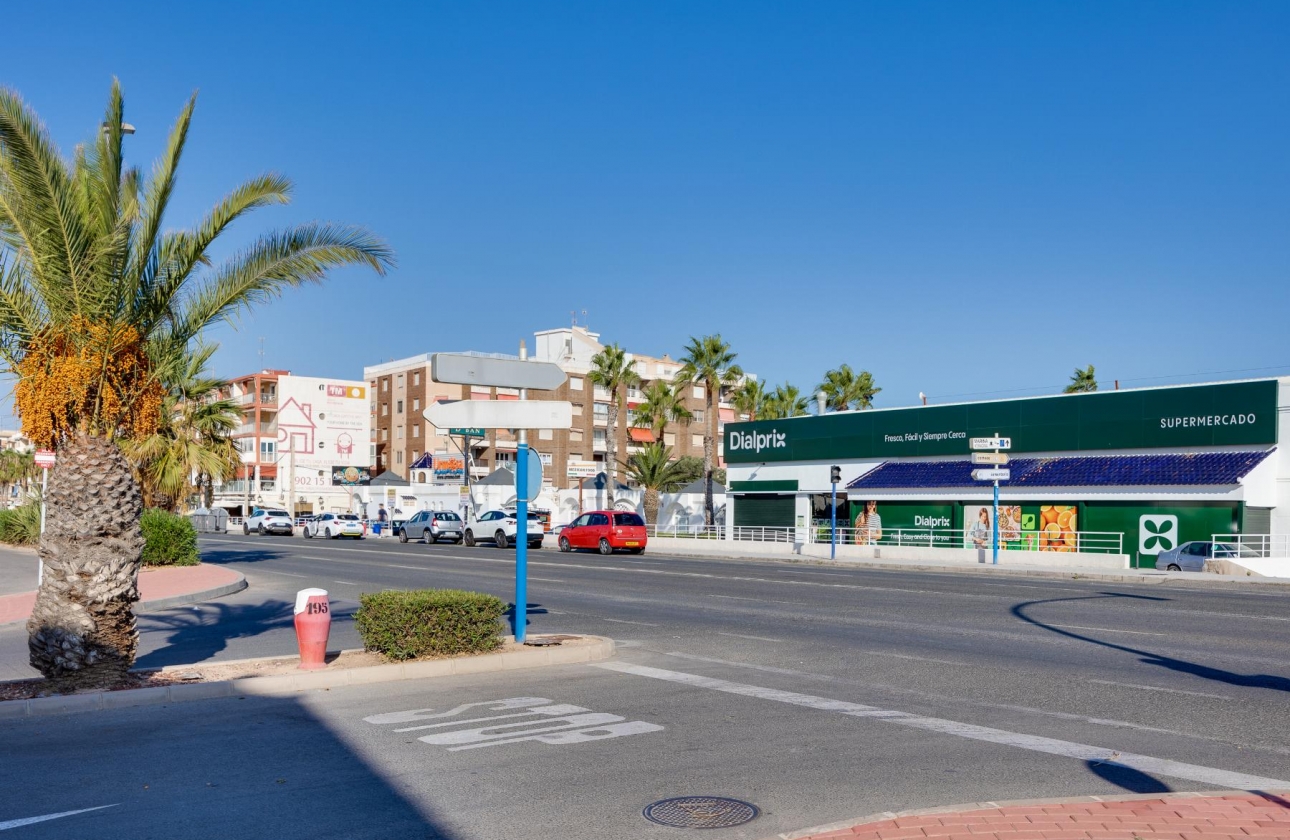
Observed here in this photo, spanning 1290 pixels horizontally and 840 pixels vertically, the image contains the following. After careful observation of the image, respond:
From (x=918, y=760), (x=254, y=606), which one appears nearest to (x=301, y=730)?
(x=918, y=760)

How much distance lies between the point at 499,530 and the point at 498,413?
1394 inches

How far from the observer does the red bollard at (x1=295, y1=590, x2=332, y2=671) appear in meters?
11.0

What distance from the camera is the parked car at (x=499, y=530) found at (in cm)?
4638

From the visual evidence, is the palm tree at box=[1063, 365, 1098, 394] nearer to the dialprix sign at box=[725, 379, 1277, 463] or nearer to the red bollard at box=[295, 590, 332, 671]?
the dialprix sign at box=[725, 379, 1277, 463]

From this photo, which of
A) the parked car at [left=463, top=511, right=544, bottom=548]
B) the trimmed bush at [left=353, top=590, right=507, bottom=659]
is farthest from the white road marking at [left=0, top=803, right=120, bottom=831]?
the parked car at [left=463, top=511, right=544, bottom=548]

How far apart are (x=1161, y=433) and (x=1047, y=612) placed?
22.9 m

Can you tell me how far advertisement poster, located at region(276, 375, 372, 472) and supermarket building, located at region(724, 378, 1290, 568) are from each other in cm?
5644

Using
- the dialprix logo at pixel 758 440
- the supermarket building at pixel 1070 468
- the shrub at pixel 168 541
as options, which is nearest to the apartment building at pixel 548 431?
the dialprix logo at pixel 758 440

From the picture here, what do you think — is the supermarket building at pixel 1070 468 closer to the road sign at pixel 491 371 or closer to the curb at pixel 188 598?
the curb at pixel 188 598

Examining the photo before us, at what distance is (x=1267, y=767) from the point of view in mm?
7422

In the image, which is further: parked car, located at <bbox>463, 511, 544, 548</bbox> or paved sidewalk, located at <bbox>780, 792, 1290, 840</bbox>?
parked car, located at <bbox>463, 511, 544, 548</bbox>

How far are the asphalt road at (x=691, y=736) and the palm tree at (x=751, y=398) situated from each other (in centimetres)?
5614

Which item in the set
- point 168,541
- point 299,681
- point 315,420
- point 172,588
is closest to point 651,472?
point 168,541

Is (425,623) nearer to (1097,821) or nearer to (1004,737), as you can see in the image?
(1004,737)
